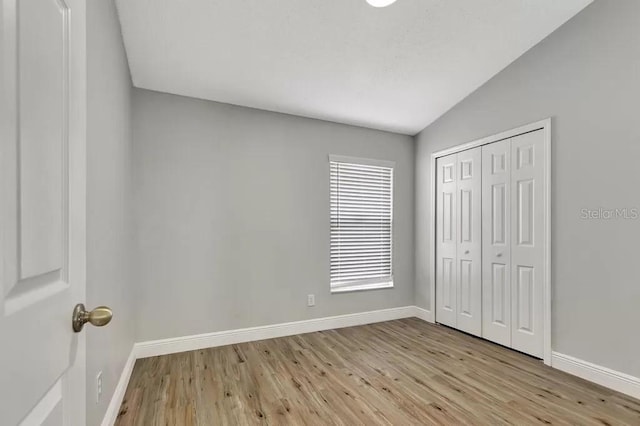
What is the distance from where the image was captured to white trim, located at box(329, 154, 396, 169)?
154 inches

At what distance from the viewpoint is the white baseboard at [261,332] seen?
3.06 meters

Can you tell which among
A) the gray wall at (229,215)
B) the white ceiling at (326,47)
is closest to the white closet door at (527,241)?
the white ceiling at (326,47)

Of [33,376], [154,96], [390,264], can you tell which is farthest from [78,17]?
[390,264]

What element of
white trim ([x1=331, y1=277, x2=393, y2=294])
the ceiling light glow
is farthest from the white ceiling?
white trim ([x1=331, y1=277, x2=393, y2=294])

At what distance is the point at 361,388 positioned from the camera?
2475mm

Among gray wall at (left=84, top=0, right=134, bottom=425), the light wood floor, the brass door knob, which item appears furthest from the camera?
the light wood floor

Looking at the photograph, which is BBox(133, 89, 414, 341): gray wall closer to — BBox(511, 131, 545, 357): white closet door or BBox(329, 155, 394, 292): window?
BBox(329, 155, 394, 292): window

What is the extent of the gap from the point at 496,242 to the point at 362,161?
1734 mm

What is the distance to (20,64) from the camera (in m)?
0.55

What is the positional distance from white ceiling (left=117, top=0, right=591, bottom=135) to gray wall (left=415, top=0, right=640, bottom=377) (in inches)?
11.2

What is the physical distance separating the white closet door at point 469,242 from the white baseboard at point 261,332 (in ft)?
2.78

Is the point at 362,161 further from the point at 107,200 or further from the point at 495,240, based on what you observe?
the point at 107,200

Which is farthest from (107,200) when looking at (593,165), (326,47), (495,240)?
(593,165)

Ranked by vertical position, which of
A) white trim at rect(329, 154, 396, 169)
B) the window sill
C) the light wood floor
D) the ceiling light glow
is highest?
the ceiling light glow
